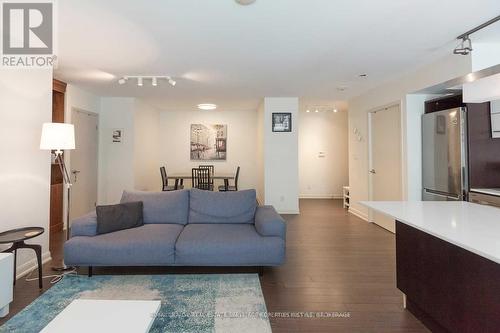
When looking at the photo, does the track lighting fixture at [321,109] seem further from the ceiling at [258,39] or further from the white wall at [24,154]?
the white wall at [24,154]

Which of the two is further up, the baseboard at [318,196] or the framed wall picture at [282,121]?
the framed wall picture at [282,121]

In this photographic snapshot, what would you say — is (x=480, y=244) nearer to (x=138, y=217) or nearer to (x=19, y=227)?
(x=138, y=217)

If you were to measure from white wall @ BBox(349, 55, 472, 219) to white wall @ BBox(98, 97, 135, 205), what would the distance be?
15.0ft

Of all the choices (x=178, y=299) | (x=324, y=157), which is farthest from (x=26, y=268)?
(x=324, y=157)

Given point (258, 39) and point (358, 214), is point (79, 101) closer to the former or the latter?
point (258, 39)

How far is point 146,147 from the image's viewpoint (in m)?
6.69

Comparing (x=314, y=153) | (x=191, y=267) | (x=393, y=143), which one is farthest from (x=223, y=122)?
(x=191, y=267)

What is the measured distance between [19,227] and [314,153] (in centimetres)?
695

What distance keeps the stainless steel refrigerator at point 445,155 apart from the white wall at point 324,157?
421 cm

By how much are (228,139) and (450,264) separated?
6565 millimetres

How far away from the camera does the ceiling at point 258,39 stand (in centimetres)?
229

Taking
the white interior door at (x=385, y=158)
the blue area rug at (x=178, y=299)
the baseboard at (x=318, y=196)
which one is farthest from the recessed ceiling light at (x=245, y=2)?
the baseboard at (x=318, y=196)

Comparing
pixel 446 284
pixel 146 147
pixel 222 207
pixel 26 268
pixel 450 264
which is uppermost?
pixel 146 147

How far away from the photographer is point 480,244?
1.25m
